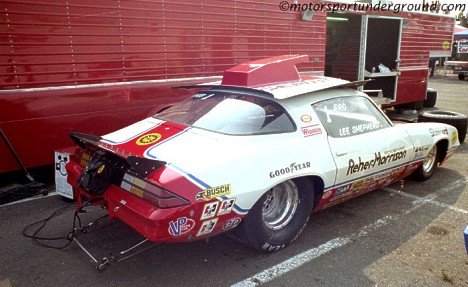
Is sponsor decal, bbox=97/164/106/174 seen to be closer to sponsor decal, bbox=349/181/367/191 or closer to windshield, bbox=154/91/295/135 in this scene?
windshield, bbox=154/91/295/135

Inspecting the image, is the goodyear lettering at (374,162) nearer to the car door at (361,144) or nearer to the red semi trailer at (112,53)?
the car door at (361,144)

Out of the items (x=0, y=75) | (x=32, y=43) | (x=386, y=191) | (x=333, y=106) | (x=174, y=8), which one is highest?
(x=174, y=8)

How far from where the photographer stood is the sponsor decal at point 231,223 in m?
2.62

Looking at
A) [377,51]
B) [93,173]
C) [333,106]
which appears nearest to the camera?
[93,173]

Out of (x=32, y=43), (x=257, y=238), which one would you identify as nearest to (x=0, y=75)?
(x=32, y=43)

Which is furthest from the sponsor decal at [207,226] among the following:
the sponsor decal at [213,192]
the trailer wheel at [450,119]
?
the trailer wheel at [450,119]

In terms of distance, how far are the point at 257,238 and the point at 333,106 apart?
1453 mm

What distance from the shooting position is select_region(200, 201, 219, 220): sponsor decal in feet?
8.04

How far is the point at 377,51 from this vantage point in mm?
9609

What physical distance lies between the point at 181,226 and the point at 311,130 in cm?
141

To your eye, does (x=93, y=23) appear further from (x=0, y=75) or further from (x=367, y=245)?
(x=367, y=245)

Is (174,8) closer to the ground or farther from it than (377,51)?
farther from it

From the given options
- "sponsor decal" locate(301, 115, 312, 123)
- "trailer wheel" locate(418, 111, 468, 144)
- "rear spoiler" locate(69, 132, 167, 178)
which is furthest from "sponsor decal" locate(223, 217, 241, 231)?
"trailer wheel" locate(418, 111, 468, 144)

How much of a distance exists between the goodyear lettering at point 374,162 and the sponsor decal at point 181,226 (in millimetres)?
1589
